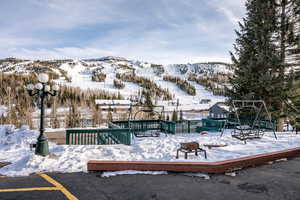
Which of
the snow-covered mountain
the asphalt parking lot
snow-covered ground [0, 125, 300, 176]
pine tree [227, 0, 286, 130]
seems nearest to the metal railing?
snow-covered ground [0, 125, 300, 176]

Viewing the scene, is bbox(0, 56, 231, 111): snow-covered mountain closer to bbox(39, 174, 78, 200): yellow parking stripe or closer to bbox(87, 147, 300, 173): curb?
bbox(87, 147, 300, 173): curb

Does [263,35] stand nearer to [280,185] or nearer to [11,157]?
[280,185]

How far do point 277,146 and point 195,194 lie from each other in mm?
5844

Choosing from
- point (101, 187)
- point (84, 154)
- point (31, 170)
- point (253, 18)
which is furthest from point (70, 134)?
point (253, 18)

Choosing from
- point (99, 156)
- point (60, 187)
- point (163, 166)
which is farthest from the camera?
point (99, 156)

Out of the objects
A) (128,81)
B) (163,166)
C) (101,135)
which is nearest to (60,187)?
(163,166)

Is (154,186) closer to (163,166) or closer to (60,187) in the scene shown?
(163,166)

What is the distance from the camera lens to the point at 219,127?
48.2 feet

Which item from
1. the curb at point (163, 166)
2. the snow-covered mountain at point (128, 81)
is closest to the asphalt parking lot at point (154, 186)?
the curb at point (163, 166)

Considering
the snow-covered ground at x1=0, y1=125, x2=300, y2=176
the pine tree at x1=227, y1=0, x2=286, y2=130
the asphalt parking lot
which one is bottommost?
the asphalt parking lot

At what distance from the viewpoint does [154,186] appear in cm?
A: 488

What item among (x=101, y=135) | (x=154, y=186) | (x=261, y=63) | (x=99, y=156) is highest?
(x=261, y=63)

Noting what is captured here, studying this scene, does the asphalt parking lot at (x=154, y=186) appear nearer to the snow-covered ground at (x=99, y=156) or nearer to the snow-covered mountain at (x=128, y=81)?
the snow-covered ground at (x=99, y=156)

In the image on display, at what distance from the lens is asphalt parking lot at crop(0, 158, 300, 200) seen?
4.35 metres
